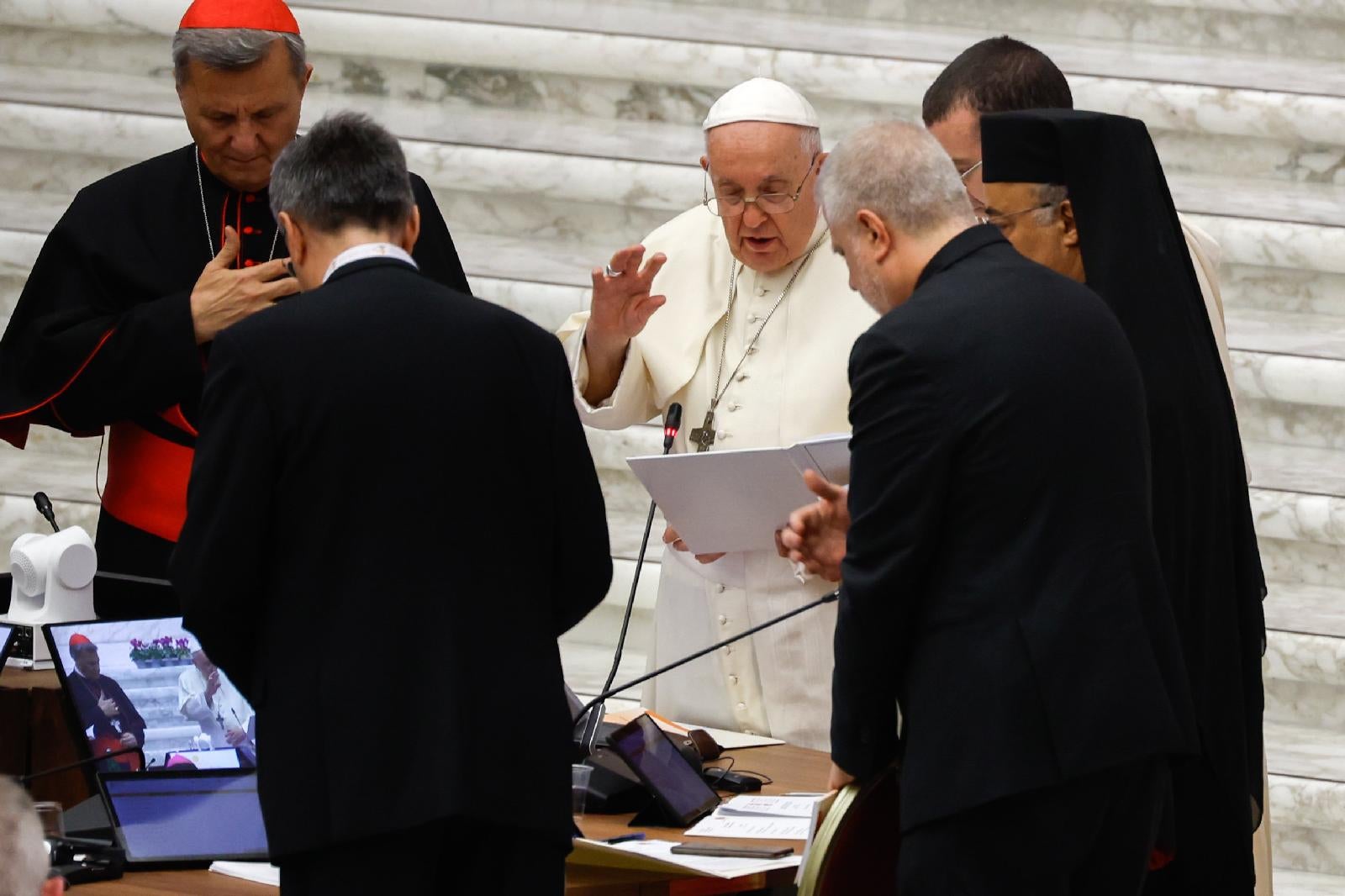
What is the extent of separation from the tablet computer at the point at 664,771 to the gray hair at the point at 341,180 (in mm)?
926

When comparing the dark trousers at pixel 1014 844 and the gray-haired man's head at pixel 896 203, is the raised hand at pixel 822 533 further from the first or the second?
the dark trousers at pixel 1014 844

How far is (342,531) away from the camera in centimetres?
219

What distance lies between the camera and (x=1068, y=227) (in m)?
2.80

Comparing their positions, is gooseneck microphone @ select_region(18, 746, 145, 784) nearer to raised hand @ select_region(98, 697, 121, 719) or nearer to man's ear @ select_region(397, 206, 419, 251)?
raised hand @ select_region(98, 697, 121, 719)

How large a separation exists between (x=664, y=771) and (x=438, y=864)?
0.70 meters

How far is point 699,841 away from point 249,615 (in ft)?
2.72

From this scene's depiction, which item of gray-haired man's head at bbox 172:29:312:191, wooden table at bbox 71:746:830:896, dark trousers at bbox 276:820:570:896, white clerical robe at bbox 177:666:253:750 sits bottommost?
wooden table at bbox 71:746:830:896

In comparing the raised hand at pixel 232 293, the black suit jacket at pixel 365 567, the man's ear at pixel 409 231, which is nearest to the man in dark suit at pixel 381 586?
the black suit jacket at pixel 365 567

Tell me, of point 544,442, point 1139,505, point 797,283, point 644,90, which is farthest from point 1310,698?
point 544,442

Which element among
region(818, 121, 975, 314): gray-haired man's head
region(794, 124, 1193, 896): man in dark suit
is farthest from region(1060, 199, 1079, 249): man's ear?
region(794, 124, 1193, 896): man in dark suit

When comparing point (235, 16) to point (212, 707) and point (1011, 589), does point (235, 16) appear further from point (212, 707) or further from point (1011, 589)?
point (1011, 589)

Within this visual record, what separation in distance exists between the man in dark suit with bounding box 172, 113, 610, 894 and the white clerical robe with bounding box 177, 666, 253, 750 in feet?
1.53

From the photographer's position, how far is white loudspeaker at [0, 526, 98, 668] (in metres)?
3.06

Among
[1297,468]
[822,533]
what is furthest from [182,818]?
[1297,468]
